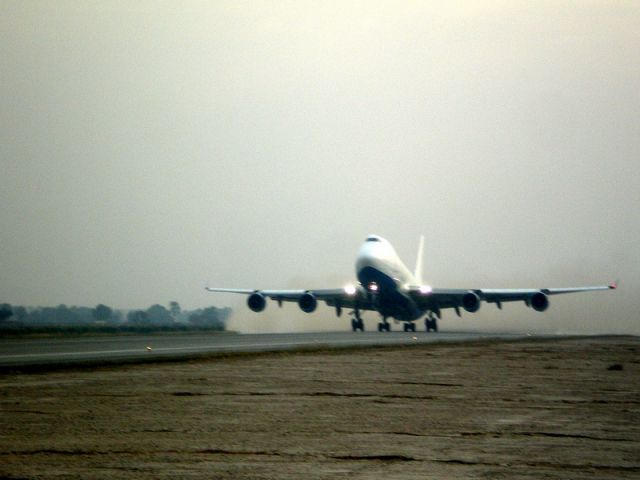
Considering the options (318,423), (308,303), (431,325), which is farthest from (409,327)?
(318,423)

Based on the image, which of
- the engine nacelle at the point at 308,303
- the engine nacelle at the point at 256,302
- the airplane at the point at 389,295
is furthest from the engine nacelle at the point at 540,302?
the engine nacelle at the point at 256,302

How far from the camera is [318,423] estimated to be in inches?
530

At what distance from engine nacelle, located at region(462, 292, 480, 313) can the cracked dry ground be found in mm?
45676

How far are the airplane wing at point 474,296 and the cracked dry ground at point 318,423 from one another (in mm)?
45022

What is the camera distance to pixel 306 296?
7050 cm

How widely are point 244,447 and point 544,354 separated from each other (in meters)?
22.0

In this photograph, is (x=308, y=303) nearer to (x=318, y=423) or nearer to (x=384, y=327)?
(x=384, y=327)

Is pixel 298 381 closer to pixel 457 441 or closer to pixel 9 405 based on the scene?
pixel 9 405

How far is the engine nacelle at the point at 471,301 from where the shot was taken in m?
69.6

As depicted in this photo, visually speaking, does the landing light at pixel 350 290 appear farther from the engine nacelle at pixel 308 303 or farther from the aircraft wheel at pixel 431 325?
the aircraft wheel at pixel 431 325

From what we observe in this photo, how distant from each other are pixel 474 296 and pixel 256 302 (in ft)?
48.8

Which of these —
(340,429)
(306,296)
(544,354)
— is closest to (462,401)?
Result: (340,429)

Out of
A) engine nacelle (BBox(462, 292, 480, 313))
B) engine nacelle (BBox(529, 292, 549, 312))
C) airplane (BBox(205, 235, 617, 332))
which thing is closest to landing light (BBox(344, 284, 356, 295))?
airplane (BBox(205, 235, 617, 332))

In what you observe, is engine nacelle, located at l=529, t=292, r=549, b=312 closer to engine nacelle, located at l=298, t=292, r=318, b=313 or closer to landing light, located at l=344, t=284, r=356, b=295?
landing light, located at l=344, t=284, r=356, b=295
